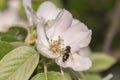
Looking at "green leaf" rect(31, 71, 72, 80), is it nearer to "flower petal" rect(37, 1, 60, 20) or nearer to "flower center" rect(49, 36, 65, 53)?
"flower center" rect(49, 36, 65, 53)

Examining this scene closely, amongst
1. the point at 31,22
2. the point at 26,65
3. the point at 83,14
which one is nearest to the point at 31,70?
the point at 26,65

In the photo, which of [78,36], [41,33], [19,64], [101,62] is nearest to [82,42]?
[78,36]

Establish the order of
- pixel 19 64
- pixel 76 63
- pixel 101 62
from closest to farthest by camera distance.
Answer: pixel 19 64 → pixel 76 63 → pixel 101 62

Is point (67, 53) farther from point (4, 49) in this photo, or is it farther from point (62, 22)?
point (4, 49)

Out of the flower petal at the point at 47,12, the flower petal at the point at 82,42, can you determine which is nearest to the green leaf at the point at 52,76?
the flower petal at the point at 82,42

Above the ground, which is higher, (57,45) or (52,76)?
(57,45)

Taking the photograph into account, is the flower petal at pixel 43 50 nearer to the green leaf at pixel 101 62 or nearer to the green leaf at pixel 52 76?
the green leaf at pixel 52 76

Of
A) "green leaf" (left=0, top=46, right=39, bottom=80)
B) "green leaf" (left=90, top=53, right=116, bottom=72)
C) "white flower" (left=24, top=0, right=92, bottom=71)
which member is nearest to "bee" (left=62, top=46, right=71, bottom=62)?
"white flower" (left=24, top=0, right=92, bottom=71)
